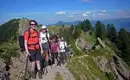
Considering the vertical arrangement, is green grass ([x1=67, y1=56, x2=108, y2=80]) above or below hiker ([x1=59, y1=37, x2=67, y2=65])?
below

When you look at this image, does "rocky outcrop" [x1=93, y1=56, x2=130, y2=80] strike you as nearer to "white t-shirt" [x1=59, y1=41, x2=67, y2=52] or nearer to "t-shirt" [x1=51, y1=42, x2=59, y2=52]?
"white t-shirt" [x1=59, y1=41, x2=67, y2=52]

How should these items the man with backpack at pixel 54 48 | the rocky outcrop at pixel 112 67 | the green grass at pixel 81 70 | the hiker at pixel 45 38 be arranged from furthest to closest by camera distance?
the rocky outcrop at pixel 112 67 < the green grass at pixel 81 70 < the man with backpack at pixel 54 48 < the hiker at pixel 45 38

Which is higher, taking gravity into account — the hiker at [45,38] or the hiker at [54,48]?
the hiker at [45,38]

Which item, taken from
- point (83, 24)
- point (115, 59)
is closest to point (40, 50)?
point (115, 59)

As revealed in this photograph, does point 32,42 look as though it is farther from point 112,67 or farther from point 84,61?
point 112,67

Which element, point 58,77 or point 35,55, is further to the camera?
point 58,77

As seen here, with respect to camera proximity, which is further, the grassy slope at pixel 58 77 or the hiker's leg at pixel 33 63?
the grassy slope at pixel 58 77

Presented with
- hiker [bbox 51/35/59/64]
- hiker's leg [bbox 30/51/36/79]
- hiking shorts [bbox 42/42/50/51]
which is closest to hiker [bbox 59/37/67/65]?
hiker [bbox 51/35/59/64]

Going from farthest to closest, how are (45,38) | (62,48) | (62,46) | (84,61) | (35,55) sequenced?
(84,61), (62,48), (62,46), (45,38), (35,55)

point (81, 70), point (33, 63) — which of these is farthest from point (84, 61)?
point (33, 63)

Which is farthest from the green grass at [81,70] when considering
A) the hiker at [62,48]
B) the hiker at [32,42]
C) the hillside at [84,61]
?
the hiker at [32,42]

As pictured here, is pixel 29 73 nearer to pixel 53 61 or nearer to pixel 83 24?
pixel 53 61

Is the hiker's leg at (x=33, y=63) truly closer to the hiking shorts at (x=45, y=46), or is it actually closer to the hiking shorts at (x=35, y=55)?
the hiking shorts at (x=35, y=55)

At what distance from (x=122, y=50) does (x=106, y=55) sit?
58.4m
